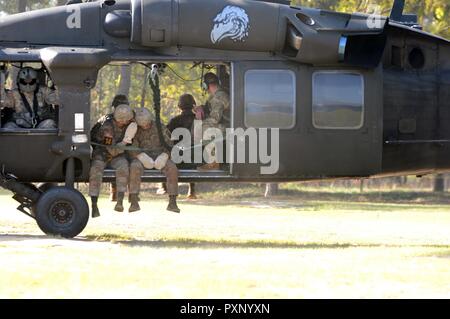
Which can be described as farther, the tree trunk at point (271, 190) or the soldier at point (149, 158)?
the tree trunk at point (271, 190)

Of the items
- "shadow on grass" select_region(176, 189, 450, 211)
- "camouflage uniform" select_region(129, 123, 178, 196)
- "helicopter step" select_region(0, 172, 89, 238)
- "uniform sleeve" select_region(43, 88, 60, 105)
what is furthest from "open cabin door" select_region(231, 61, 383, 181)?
"shadow on grass" select_region(176, 189, 450, 211)

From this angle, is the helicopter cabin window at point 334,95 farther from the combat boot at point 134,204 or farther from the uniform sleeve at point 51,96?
the uniform sleeve at point 51,96

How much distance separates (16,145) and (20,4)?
99.2 feet

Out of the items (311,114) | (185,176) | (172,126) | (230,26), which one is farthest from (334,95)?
(172,126)

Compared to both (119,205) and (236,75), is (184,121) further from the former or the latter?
(119,205)

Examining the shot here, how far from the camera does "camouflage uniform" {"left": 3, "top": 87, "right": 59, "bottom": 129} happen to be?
16172 mm

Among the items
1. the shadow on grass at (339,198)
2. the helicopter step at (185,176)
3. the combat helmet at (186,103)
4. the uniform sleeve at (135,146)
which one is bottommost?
the shadow on grass at (339,198)

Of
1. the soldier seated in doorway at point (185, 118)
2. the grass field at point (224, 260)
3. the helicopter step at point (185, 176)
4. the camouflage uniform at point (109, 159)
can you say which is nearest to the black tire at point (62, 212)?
the grass field at point (224, 260)

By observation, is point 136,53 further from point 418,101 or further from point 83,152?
point 418,101

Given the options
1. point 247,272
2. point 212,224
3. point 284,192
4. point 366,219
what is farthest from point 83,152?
point 284,192

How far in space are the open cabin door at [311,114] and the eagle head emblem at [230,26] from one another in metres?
0.45

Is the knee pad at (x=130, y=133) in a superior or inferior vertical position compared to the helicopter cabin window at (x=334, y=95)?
inferior

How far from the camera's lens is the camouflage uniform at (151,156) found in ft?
52.8

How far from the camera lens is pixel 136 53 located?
16.1m
